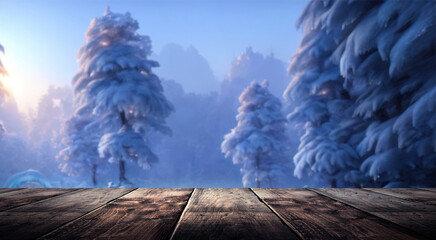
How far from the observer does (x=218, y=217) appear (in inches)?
63.1

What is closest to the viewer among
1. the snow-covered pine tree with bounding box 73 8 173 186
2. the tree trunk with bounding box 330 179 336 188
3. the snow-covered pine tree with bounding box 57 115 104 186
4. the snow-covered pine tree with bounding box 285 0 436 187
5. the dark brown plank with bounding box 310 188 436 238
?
the dark brown plank with bounding box 310 188 436 238

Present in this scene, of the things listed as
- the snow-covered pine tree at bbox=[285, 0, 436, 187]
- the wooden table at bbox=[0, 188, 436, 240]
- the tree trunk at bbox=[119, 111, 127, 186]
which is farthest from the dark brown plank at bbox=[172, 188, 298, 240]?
the tree trunk at bbox=[119, 111, 127, 186]

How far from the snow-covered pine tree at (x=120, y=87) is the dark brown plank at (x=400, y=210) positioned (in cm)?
1089

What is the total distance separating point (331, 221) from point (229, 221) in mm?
547

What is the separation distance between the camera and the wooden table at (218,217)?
1299 millimetres

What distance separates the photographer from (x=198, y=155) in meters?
52.1

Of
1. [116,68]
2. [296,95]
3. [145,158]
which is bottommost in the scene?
[145,158]

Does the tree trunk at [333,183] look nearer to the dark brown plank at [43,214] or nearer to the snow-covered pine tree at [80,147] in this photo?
the dark brown plank at [43,214]

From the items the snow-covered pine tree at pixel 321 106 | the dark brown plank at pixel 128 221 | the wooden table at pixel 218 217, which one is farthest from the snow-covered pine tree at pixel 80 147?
the dark brown plank at pixel 128 221

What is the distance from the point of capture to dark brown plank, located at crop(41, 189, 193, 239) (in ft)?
4.22

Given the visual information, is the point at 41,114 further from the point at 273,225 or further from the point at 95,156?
the point at 273,225

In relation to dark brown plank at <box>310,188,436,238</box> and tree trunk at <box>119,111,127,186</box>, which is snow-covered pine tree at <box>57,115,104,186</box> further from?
dark brown plank at <box>310,188,436,238</box>

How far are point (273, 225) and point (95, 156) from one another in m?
23.0

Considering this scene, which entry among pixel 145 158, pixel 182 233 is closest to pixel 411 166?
pixel 182 233
